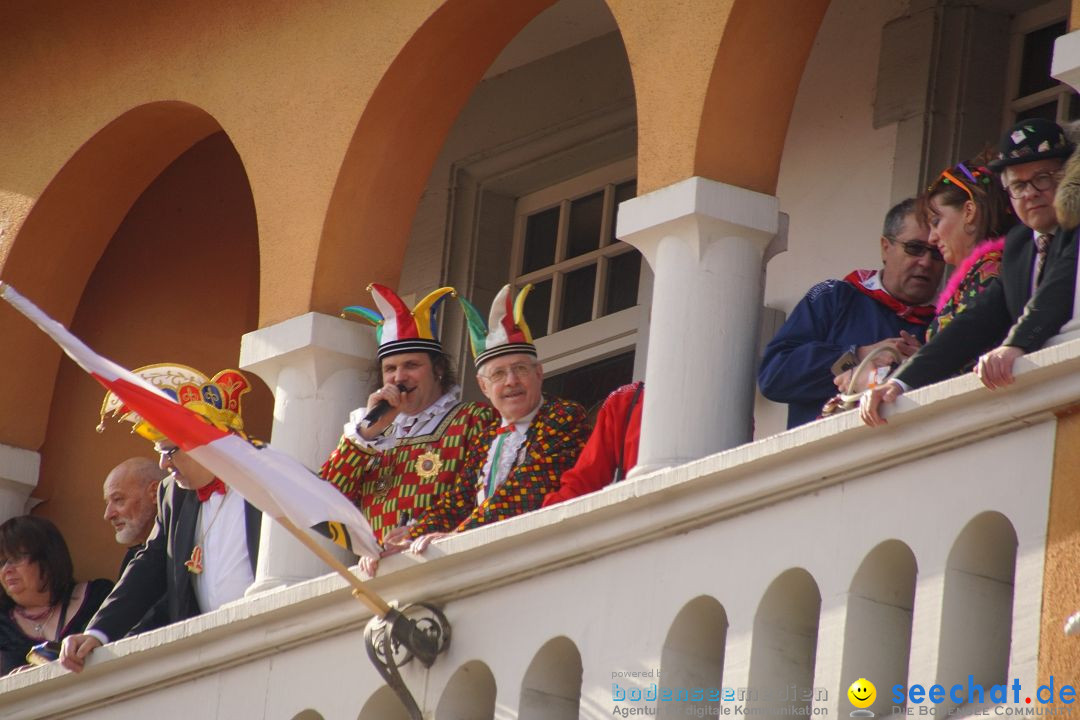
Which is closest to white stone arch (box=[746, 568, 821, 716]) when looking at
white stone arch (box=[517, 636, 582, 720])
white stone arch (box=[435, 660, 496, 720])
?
white stone arch (box=[517, 636, 582, 720])

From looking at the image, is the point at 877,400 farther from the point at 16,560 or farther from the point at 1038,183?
the point at 16,560

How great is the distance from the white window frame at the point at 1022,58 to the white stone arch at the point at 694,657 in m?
2.58

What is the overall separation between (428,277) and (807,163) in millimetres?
2232

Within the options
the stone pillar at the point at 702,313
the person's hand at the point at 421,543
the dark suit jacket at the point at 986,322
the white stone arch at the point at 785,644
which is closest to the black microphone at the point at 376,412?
the person's hand at the point at 421,543

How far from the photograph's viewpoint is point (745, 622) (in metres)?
6.84

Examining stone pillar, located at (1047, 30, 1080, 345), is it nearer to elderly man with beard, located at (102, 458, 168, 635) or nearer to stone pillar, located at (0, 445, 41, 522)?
elderly man with beard, located at (102, 458, 168, 635)

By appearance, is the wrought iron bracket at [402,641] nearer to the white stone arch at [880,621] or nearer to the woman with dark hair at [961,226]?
the woman with dark hair at [961,226]

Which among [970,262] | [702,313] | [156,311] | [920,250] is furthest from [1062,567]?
[156,311]

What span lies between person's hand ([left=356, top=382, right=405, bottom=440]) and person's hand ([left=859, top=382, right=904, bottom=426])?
2.24 meters

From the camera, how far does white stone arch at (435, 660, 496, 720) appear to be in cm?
765

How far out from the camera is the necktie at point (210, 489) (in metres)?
9.21

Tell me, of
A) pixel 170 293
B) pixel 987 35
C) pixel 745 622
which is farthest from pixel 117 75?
pixel 745 622

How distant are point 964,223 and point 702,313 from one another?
93 centimetres

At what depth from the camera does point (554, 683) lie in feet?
24.5
